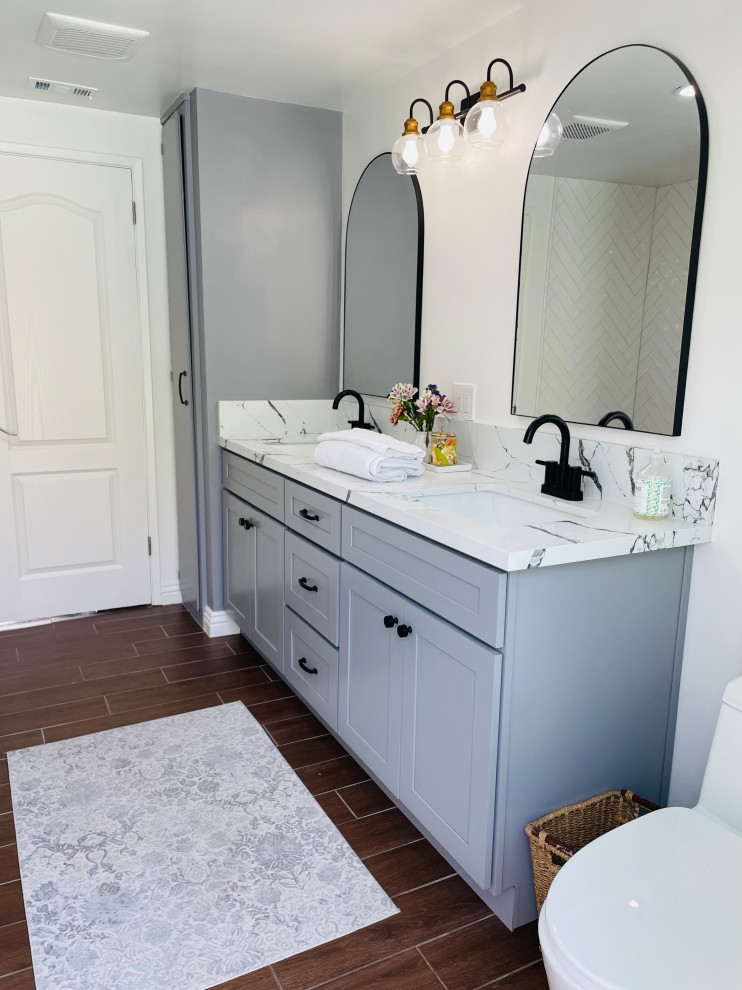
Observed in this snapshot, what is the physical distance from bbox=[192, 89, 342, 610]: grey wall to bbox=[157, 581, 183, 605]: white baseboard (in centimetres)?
48

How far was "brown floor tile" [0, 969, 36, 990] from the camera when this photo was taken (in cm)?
151

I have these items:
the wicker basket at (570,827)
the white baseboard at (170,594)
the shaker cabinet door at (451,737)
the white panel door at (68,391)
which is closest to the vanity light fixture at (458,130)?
the shaker cabinet door at (451,737)

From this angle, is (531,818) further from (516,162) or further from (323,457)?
(516,162)

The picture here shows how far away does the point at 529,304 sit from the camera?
221 cm

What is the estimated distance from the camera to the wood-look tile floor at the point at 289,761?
61.7 inches

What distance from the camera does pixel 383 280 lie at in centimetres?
298

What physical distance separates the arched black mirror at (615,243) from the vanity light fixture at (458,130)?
0.16m

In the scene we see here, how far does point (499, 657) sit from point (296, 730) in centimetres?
124

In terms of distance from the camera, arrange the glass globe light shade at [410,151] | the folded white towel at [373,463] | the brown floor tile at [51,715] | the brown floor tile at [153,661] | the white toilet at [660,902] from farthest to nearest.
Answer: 1. the brown floor tile at [153,661]
2. the brown floor tile at [51,715]
3. the glass globe light shade at [410,151]
4. the folded white towel at [373,463]
5. the white toilet at [660,902]

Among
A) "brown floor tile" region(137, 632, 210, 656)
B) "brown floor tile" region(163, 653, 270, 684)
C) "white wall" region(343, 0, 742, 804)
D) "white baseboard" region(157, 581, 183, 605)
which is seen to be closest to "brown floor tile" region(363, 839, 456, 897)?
"white wall" region(343, 0, 742, 804)

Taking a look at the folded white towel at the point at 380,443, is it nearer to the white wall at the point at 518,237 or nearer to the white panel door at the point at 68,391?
the white wall at the point at 518,237

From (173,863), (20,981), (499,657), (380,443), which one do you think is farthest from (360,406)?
(20,981)

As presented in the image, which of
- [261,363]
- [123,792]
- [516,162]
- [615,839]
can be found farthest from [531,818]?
[261,363]

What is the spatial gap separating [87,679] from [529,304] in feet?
7.07
